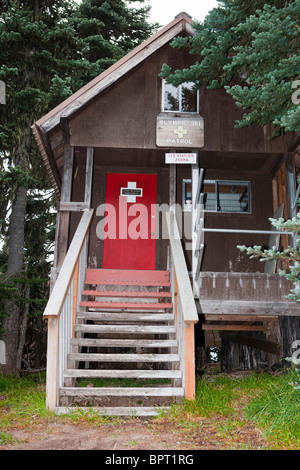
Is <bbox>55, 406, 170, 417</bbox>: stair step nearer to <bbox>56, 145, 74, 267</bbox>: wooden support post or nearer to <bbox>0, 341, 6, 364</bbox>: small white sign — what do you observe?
<bbox>56, 145, 74, 267</bbox>: wooden support post

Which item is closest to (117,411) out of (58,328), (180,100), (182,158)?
(58,328)

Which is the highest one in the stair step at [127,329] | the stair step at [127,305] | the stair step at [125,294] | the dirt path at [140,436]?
the stair step at [125,294]

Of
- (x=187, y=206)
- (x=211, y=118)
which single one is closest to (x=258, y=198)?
(x=187, y=206)

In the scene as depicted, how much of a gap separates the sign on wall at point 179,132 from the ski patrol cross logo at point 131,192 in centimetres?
190

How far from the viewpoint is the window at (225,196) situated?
1041 cm

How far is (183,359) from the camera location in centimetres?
543

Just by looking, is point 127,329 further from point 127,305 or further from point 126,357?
point 127,305

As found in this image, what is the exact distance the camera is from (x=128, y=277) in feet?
27.8

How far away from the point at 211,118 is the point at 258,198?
252 centimetres

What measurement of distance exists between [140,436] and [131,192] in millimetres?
6741

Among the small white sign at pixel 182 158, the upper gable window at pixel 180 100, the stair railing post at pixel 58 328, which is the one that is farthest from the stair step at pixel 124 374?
the upper gable window at pixel 180 100

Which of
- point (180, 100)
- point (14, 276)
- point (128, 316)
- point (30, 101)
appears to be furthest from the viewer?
point (30, 101)

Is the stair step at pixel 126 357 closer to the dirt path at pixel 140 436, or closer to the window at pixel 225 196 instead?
the dirt path at pixel 140 436
